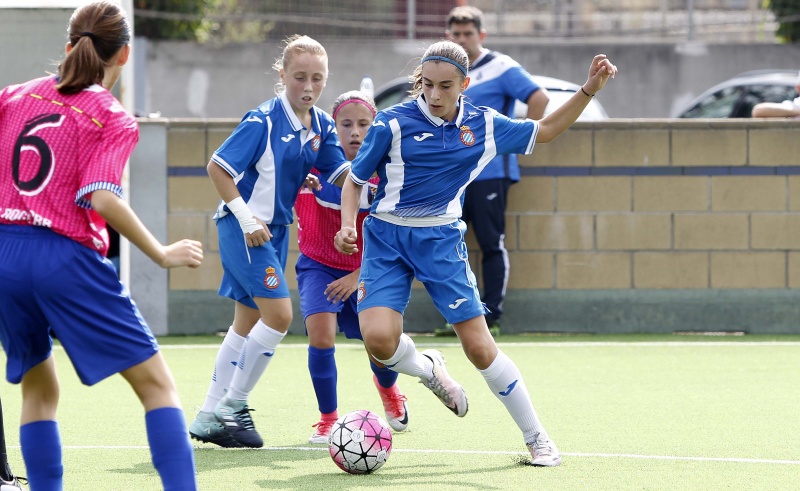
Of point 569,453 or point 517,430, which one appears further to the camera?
point 517,430

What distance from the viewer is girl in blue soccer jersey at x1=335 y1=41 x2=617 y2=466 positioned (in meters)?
5.22

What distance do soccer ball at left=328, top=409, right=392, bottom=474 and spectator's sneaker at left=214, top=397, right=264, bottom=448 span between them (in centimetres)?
59

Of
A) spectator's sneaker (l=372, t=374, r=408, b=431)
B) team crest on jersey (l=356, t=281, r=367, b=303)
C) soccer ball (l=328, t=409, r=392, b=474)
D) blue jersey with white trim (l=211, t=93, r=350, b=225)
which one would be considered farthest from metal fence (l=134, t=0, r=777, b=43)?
soccer ball (l=328, t=409, r=392, b=474)

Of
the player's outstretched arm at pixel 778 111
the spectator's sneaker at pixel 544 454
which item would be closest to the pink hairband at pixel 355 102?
the spectator's sneaker at pixel 544 454

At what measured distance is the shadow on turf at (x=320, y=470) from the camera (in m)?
4.81

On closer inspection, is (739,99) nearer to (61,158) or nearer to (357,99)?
(357,99)

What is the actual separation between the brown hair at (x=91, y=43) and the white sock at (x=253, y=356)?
1931 millimetres

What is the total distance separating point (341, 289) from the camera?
587 centimetres

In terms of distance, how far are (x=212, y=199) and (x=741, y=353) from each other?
395cm

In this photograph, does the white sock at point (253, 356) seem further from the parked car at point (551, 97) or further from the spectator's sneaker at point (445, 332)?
the parked car at point (551, 97)

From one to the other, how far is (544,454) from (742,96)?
31.0ft

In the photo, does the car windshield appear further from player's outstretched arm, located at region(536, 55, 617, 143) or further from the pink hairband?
player's outstretched arm, located at region(536, 55, 617, 143)

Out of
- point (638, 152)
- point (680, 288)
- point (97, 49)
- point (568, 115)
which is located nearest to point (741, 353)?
point (680, 288)

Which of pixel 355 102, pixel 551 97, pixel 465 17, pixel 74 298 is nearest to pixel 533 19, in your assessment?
pixel 551 97
